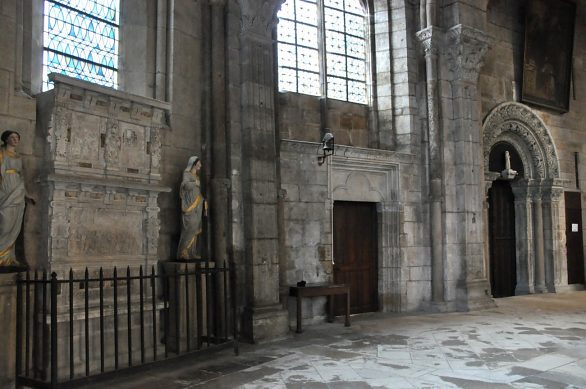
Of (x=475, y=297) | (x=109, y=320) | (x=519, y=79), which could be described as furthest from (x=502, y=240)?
(x=109, y=320)

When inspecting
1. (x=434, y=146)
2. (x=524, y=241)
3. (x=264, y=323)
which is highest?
(x=434, y=146)

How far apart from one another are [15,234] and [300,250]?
13.6 feet

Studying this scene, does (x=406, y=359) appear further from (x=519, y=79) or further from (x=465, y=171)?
(x=519, y=79)

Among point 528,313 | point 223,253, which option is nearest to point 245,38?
point 223,253

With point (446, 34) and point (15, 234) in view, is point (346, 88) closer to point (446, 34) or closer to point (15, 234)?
point (446, 34)

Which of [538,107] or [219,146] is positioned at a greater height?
[538,107]

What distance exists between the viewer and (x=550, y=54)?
11.8 meters

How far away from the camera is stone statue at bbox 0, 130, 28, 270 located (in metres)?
4.68

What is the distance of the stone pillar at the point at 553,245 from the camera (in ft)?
37.7

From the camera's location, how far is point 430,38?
9.41 metres

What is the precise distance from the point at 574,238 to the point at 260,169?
8536mm

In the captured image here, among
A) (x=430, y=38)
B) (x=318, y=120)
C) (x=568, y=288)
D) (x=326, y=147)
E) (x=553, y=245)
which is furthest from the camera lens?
(x=568, y=288)

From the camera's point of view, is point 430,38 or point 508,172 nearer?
point 430,38

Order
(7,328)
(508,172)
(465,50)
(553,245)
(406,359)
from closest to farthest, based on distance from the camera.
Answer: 1. (7,328)
2. (406,359)
3. (465,50)
4. (508,172)
5. (553,245)
